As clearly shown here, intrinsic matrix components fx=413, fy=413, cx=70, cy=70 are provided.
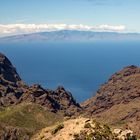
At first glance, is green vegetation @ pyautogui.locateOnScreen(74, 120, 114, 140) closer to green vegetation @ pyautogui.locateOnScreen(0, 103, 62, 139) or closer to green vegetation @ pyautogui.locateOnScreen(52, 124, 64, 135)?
green vegetation @ pyautogui.locateOnScreen(52, 124, 64, 135)

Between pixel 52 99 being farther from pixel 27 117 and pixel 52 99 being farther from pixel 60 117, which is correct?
pixel 27 117

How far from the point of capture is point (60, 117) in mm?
133250

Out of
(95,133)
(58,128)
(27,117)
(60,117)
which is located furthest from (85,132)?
(60,117)

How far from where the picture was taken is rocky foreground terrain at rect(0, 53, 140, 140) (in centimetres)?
2764

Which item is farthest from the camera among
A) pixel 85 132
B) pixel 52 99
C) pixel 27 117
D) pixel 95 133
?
pixel 52 99

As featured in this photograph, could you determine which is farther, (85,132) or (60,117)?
(60,117)

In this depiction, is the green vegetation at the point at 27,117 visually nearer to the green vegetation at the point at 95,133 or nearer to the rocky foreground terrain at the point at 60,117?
the rocky foreground terrain at the point at 60,117

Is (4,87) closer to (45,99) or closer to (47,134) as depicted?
(45,99)

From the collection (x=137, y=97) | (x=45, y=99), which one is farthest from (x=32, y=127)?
(x=137, y=97)

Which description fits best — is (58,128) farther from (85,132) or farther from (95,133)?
(95,133)

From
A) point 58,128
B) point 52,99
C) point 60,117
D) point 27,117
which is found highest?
point 58,128

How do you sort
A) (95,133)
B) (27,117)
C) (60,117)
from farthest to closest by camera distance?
(60,117)
(27,117)
(95,133)

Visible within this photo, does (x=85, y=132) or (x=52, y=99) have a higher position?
(x=85, y=132)

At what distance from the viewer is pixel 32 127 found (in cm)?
11738
